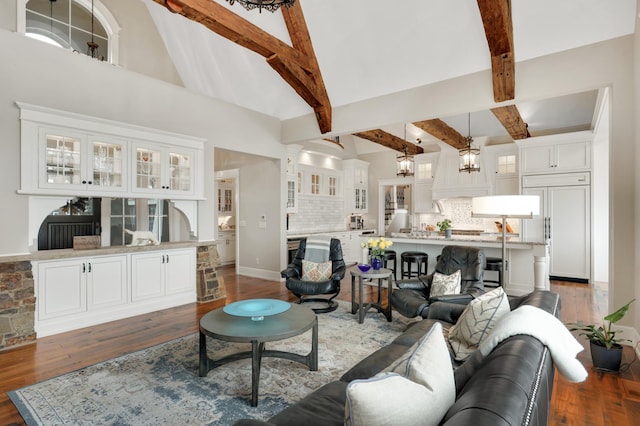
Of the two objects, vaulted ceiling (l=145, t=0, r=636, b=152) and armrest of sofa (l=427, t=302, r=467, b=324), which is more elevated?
vaulted ceiling (l=145, t=0, r=636, b=152)

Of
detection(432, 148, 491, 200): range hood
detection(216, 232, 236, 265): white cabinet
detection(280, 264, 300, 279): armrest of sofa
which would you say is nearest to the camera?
detection(280, 264, 300, 279): armrest of sofa

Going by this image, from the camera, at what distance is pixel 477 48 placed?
4.14 meters

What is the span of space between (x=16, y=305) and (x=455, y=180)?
8.08 metres

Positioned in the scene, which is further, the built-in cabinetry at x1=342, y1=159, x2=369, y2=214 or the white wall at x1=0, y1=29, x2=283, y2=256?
the built-in cabinetry at x1=342, y1=159, x2=369, y2=214

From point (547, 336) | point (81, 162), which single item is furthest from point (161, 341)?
point (547, 336)

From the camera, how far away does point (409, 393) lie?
3.35 feet

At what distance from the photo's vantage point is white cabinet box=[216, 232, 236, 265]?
8094mm

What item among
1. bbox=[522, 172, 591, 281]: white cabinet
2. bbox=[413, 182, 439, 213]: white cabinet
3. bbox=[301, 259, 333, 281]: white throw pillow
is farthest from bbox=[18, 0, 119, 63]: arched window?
bbox=[522, 172, 591, 281]: white cabinet

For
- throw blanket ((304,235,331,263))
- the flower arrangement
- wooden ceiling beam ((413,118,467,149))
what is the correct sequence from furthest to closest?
wooden ceiling beam ((413,118,467,149)) < throw blanket ((304,235,331,263)) < the flower arrangement

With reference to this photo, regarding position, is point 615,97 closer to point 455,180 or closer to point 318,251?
point 318,251

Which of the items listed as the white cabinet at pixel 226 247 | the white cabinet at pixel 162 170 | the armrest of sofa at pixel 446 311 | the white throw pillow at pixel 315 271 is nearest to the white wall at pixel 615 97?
the armrest of sofa at pixel 446 311

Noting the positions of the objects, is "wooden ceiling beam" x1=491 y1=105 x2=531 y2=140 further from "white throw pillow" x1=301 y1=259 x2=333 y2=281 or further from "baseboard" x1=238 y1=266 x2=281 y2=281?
"baseboard" x1=238 y1=266 x2=281 y2=281

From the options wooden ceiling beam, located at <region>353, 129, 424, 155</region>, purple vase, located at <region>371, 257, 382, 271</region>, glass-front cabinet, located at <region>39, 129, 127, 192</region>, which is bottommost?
purple vase, located at <region>371, 257, 382, 271</region>

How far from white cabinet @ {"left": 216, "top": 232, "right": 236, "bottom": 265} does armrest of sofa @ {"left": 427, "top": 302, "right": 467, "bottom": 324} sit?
6022mm
